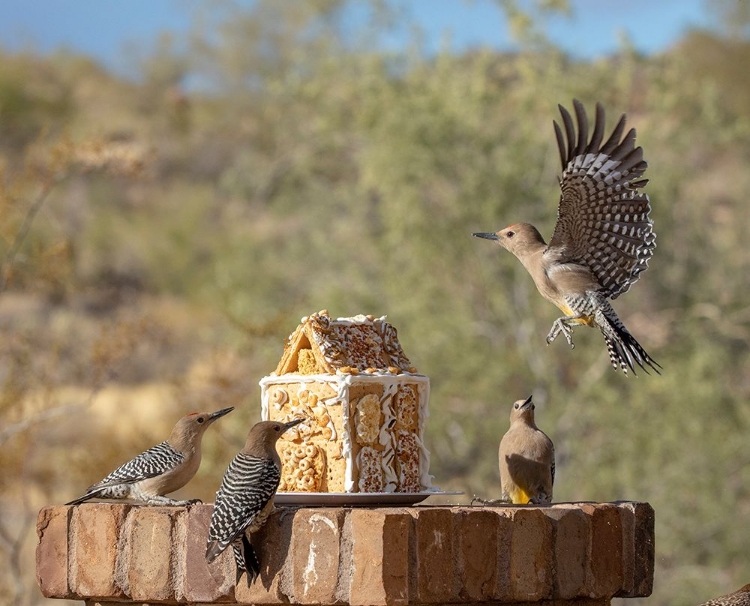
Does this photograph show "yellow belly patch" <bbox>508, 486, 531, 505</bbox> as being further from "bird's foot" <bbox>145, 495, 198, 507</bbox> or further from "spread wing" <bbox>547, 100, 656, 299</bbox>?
"bird's foot" <bbox>145, 495, 198, 507</bbox>

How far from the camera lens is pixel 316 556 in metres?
4.01

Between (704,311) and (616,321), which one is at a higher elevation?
(704,311)

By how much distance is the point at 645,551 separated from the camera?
4492 millimetres

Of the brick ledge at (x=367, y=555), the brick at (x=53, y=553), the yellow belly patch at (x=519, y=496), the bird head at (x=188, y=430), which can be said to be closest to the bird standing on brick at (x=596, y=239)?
the yellow belly patch at (x=519, y=496)

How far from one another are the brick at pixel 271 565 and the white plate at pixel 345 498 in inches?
17.3

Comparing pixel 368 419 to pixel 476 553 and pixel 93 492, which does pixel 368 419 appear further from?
pixel 93 492

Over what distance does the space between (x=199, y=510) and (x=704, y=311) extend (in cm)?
1205

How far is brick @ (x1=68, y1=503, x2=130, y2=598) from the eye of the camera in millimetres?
4426

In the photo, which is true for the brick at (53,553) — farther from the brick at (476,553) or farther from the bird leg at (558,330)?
the bird leg at (558,330)

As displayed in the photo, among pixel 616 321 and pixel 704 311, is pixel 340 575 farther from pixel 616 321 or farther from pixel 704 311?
pixel 704 311

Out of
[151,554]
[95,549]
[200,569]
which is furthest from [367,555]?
[95,549]

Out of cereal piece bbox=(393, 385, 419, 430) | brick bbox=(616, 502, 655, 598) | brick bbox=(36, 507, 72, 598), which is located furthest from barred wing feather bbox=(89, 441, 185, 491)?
brick bbox=(616, 502, 655, 598)

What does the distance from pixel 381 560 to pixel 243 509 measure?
51 centimetres

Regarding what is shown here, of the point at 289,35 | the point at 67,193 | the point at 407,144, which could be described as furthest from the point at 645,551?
the point at 289,35
